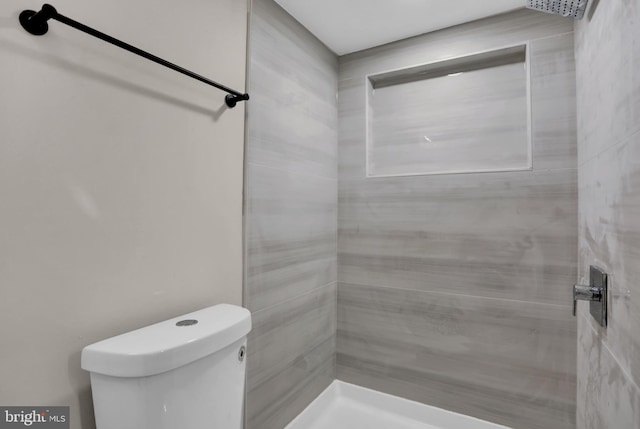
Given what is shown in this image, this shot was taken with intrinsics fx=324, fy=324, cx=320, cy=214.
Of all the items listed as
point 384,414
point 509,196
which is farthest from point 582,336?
point 384,414

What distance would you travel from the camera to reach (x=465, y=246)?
1.56 metres

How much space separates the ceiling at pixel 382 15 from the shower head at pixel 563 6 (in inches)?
14.0

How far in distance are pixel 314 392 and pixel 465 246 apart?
1070 millimetres

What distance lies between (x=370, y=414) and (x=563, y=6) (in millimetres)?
1946

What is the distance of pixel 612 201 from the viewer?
0.88 m

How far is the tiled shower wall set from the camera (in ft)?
4.55

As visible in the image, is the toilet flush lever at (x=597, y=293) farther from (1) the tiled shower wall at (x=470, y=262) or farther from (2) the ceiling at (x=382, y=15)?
(2) the ceiling at (x=382, y=15)

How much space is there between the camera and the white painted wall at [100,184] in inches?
26.5

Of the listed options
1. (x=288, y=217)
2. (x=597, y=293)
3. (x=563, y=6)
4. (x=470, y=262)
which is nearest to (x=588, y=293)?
(x=597, y=293)

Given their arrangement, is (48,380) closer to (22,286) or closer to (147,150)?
(22,286)

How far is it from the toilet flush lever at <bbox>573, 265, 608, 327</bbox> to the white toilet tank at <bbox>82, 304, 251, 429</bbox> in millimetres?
988

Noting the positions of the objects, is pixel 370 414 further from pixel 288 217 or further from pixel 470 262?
pixel 288 217

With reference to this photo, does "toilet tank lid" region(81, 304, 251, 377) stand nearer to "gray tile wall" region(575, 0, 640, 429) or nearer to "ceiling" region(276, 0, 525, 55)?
"gray tile wall" region(575, 0, 640, 429)

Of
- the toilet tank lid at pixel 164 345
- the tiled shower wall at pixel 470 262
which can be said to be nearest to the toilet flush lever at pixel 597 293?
the tiled shower wall at pixel 470 262
